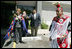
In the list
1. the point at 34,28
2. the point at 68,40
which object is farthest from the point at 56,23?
the point at 34,28

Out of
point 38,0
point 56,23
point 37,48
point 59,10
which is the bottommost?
point 37,48

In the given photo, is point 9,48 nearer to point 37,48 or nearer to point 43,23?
point 37,48

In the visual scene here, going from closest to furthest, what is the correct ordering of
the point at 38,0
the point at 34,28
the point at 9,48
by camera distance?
the point at 9,48, the point at 34,28, the point at 38,0

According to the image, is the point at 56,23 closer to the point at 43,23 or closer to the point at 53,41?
the point at 53,41

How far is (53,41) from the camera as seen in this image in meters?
3.78

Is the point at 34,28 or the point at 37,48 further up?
the point at 34,28

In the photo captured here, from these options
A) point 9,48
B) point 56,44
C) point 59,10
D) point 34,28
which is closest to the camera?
point 59,10

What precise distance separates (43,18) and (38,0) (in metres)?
1.60

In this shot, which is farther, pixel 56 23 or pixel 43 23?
pixel 43 23

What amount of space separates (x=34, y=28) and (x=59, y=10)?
13.3 feet

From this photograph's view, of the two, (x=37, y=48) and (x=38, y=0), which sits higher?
(x=38, y=0)

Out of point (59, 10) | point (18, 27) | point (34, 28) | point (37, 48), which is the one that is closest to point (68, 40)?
point (59, 10)

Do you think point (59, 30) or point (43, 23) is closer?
point (59, 30)

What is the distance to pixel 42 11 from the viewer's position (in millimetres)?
10250
